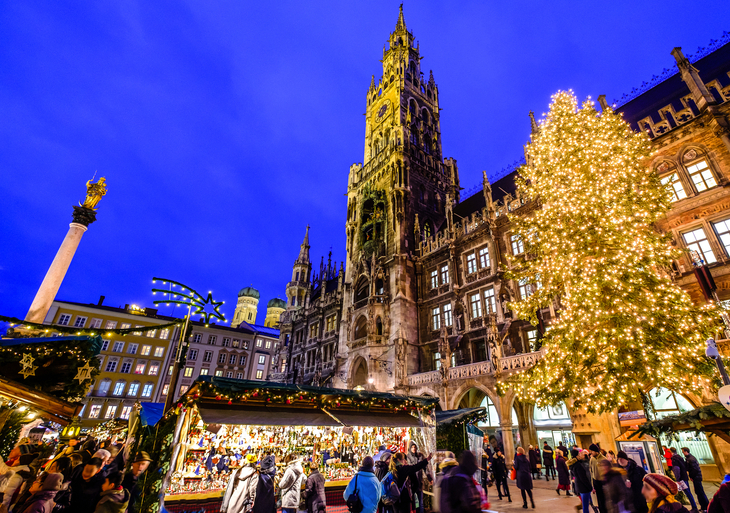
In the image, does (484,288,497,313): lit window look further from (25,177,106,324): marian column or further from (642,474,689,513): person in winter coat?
(25,177,106,324): marian column

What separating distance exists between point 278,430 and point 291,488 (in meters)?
4.92

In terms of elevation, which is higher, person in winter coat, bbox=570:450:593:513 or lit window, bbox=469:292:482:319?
lit window, bbox=469:292:482:319

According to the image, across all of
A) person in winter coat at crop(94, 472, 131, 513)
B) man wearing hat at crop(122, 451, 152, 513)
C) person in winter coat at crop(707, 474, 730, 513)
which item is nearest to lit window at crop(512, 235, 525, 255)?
person in winter coat at crop(707, 474, 730, 513)

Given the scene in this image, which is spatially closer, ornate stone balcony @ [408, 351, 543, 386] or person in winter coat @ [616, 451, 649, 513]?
person in winter coat @ [616, 451, 649, 513]

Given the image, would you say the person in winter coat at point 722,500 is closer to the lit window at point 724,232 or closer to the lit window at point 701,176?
the lit window at point 724,232

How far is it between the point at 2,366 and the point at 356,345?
76.3ft

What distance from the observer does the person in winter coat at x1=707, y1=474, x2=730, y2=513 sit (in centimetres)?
439

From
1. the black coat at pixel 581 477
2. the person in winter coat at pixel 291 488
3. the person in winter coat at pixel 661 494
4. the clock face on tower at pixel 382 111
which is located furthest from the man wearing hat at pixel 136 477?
the clock face on tower at pixel 382 111

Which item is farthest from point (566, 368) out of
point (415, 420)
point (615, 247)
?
point (415, 420)

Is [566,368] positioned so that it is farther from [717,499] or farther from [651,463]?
[717,499]

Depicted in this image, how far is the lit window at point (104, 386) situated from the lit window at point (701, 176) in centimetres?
6067

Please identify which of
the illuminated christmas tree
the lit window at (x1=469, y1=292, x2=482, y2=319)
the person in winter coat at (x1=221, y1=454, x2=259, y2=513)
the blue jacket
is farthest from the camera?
the lit window at (x1=469, y1=292, x2=482, y2=319)

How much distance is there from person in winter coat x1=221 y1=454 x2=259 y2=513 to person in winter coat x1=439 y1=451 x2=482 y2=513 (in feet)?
13.6

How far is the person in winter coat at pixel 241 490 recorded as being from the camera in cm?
648
